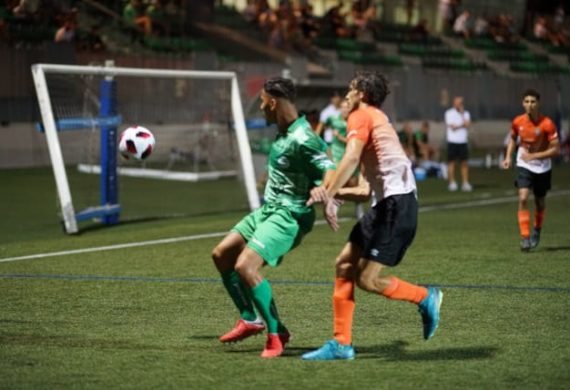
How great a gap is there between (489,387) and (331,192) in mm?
1632

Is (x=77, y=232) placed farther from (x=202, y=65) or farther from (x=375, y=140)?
(x=202, y=65)

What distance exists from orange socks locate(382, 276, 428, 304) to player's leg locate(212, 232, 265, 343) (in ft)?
3.31

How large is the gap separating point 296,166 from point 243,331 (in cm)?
126

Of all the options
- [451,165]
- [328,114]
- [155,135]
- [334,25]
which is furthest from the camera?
[334,25]

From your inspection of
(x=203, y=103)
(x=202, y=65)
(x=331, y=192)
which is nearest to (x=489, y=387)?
(x=331, y=192)

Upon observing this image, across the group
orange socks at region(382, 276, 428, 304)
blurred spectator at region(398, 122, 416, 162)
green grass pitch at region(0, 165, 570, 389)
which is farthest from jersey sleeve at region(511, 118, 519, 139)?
blurred spectator at region(398, 122, 416, 162)

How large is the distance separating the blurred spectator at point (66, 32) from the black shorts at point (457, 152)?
9417 millimetres

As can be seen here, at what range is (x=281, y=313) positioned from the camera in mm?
10406

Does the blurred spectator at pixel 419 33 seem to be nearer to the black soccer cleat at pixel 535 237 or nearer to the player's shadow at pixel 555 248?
the player's shadow at pixel 555 248

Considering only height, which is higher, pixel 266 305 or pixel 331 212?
pixel 331 212

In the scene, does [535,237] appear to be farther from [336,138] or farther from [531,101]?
[336,138]

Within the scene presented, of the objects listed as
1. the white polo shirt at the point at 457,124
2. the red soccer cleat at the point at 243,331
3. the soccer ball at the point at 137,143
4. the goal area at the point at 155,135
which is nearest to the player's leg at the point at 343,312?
the red soccer cleat at the point at 243,331

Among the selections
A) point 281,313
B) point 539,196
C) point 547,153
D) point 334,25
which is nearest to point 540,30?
point 334,25

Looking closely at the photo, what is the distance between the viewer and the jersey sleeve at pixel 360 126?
8.14 meters
